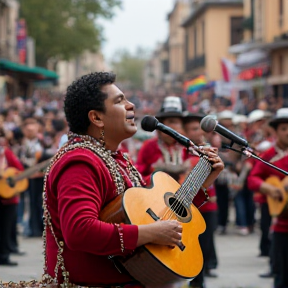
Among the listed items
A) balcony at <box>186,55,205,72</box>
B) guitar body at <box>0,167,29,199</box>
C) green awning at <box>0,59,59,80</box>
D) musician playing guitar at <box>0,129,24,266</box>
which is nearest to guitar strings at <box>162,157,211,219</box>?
musician playing guitar at <box>0,129,24,266</box>

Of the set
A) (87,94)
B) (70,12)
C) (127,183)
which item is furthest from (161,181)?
(70,12)

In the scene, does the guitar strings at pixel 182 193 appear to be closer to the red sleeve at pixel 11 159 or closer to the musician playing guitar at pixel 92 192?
the musician playing guitar at pixel 92 192

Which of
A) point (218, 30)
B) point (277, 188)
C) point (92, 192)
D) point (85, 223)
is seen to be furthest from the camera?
point (218, 30)

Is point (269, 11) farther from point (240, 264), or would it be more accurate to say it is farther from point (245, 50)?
point (240, 264)

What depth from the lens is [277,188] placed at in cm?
721

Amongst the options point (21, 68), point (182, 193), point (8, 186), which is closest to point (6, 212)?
point (8, 186)

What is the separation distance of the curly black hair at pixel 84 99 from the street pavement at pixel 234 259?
11.3 feet

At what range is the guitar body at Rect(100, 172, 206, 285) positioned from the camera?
3367 millimetres

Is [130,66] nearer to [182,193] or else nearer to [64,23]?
[64,23]

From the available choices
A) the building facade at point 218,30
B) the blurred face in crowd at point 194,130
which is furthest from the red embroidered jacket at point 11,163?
the building facade at point 218,30

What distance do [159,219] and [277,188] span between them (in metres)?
3.89

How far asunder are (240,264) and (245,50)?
24.2 m

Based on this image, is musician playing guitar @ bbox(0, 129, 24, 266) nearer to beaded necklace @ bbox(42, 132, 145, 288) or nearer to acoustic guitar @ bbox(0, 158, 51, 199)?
acoustic guitar @ bbox(0, 158, 51, 199)

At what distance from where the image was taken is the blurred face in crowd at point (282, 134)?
732cm
